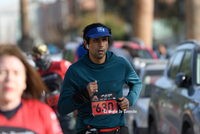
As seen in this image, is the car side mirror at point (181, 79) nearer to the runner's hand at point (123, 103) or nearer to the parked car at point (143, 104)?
the runner's hand at point (123, 103)

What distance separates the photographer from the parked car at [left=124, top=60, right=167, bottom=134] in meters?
8.90

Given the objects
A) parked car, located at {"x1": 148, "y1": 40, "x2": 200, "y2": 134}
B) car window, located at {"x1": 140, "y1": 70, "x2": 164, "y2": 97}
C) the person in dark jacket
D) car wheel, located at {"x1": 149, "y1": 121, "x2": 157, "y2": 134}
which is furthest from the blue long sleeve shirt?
car window, located at {"x1": 140, "y1": 70, "x2": 164, "y2": 97}

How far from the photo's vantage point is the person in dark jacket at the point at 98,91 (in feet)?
14.3

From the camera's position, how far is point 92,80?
4371 mm

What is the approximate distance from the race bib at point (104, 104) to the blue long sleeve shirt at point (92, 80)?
1.5 inches

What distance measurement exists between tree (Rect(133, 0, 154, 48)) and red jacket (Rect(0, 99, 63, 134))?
17.1 meters

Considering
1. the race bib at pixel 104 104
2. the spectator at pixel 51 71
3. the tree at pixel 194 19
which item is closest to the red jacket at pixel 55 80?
the spectator at pixel 51 71

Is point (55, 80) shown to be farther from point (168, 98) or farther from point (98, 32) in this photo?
point (98, 32)

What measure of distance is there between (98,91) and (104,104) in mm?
137

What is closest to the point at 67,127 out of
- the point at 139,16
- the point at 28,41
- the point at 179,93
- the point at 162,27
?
the point at 179,93

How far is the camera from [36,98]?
117 inches

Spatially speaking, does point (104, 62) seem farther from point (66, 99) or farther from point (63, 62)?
point (63, 62)

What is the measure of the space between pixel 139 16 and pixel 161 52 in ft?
13.0

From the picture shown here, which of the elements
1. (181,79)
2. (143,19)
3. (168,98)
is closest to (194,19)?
(168,98)
